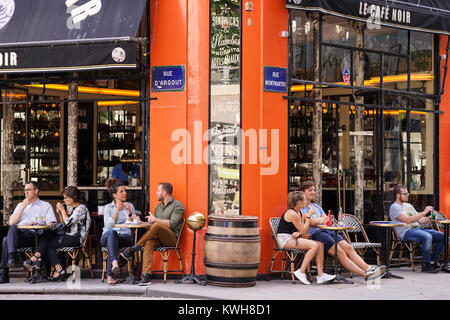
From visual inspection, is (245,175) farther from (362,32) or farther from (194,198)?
(362,32)

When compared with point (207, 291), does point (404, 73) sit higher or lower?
higher

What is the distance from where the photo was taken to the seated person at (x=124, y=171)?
11847mm

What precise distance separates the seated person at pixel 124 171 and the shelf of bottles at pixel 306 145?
2.93 meters

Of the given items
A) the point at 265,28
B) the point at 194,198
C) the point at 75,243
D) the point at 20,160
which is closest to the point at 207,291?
the point at 194,198

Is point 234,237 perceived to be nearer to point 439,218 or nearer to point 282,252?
point 282,252

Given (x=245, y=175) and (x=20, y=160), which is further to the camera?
(x=20, y=160)

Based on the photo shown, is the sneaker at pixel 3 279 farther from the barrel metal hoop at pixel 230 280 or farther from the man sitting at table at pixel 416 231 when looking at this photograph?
the man sitting at table at pixel 416 231

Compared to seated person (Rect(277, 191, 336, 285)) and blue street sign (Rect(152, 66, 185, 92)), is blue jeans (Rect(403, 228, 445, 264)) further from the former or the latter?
blue street sign (Rect(152, 66, 185, 92))

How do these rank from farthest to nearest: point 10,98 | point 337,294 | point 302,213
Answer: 1. point 10,98
2. point 302,213
3. point 337,294

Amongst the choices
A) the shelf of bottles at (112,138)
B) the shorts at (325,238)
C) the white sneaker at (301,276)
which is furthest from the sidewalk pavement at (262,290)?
the shelf of bottles at (112,138)

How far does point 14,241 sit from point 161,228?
7.49 feet
